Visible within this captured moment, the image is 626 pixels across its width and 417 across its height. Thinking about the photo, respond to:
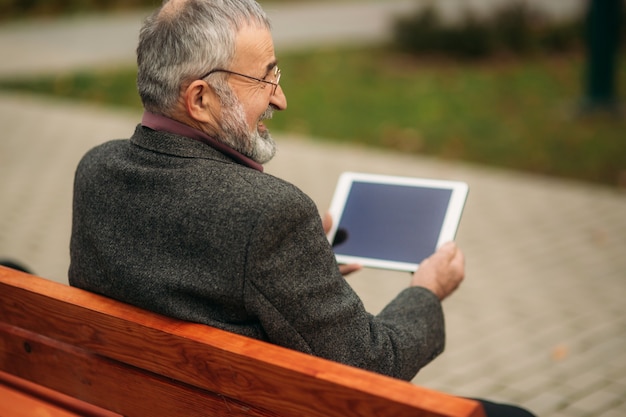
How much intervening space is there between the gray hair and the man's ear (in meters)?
0.02

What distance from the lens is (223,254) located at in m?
1.83

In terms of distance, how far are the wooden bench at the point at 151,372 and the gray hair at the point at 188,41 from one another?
503mm

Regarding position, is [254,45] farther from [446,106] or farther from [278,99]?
[446,106]

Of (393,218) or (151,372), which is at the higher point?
(393,218)

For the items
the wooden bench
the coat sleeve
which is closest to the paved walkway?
the coat sleeve

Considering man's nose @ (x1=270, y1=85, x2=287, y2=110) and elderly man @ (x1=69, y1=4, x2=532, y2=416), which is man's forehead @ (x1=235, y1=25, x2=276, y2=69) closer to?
elderly man @ (x1=69, y1=4, x2=532, y2=416)

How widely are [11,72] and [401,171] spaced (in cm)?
775

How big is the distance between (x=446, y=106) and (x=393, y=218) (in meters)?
8.34

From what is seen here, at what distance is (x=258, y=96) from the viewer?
2123mm

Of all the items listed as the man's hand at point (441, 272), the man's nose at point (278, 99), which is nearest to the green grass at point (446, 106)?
the man's hand at point (441, 272)

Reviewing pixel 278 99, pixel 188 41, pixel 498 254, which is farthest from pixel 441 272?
pixel 498 254

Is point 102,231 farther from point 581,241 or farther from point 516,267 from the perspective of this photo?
point 581,241

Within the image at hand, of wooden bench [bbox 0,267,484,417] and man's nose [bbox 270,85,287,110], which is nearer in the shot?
wooden bench [bbox 0,267,484,417]

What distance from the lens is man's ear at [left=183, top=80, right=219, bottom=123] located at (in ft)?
6.64
